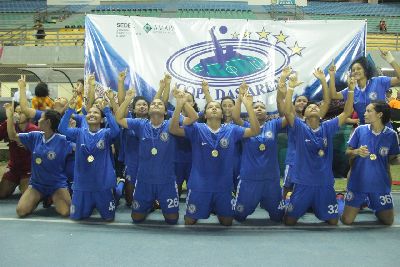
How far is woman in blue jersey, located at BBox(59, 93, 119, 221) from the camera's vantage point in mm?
4992

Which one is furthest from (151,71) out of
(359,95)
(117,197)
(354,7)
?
(354,7)

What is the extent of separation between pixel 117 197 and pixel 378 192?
298 cm

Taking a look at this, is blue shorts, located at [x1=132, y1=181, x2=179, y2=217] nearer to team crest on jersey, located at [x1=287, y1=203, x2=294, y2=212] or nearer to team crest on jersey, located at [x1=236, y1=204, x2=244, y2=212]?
team crest on jersey, located at [x1=236, y1=204, x2=244, y2=212]

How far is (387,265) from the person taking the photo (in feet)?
11.8

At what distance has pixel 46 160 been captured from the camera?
207 inches

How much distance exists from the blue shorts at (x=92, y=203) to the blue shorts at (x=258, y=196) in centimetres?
135

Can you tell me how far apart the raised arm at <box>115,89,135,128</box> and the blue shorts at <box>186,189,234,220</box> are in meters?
1.01

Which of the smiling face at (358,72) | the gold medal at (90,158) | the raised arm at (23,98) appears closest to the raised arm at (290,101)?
the smiling face at (358,72)

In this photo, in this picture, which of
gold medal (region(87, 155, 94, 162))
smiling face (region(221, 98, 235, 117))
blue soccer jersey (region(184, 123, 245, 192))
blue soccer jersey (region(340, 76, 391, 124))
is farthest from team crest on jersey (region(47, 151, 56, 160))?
blue soccer jersey (region(340, 76, 391, 124))

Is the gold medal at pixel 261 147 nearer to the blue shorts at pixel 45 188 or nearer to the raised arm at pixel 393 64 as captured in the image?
the raised arm at pixel 393 64

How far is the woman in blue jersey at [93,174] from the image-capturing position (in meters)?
4.99

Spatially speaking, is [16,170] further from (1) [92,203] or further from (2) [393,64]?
(2) [393,64]

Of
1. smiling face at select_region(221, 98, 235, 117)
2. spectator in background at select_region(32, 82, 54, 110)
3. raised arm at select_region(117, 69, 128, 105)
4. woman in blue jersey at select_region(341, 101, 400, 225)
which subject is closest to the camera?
woman in blue jersey at select_region(341, 101, 400, 225)

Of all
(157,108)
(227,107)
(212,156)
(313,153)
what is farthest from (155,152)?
(313,153)
